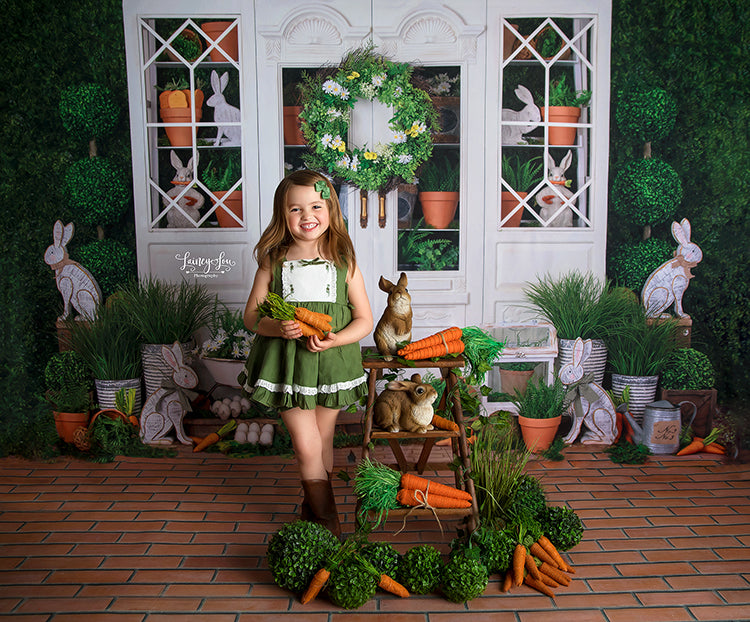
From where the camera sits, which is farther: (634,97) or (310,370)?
(634,97)

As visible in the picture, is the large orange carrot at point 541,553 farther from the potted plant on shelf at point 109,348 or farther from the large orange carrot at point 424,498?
the potted plant on shelf at point 109,348

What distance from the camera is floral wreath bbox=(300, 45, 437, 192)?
4.31 meters

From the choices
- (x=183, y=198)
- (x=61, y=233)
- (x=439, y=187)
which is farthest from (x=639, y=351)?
(x=61, y=233)

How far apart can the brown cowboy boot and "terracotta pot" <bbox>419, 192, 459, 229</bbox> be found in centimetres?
210

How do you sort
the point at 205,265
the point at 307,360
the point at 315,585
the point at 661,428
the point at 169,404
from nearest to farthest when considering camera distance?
the point at 315,585 → the point at 307,360 → the point at 661,428 → the point at 169,404 → the point at 205,265

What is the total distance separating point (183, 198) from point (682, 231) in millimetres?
3380

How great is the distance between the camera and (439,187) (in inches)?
179

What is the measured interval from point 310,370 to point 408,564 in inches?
37.2

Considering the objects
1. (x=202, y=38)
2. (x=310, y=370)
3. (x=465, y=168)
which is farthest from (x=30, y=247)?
(x=465, y=168)

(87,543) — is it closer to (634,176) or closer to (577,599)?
(577,599)

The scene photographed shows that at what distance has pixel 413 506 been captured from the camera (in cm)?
303

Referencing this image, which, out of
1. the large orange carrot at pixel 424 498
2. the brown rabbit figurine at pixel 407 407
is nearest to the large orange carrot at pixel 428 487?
the large orange carrot at pixel 424 498

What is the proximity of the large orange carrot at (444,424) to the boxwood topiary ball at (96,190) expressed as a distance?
266cm

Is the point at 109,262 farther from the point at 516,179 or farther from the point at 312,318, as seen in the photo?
the point at 516,179
